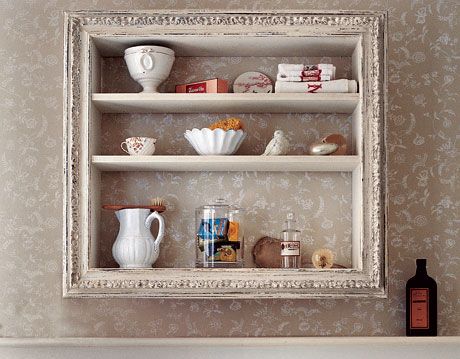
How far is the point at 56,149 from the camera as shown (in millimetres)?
2814

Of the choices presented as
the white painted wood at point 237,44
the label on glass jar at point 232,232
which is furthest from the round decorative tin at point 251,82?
the label on glass jar at point 232,232

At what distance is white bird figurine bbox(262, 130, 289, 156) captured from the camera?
2648 millimetres

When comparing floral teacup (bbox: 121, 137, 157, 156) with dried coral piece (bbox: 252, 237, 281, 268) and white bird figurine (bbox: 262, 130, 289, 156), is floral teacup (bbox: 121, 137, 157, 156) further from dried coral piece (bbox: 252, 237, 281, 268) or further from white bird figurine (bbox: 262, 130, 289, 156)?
dried coral piece (bbox: 252, 237, 281, 268)

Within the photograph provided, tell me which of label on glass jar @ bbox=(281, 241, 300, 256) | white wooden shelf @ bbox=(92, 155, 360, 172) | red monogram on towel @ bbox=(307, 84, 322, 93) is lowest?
label on glass jar @ bbox=(281, 241, 300, 256)

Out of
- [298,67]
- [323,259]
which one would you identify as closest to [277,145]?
[298,67]

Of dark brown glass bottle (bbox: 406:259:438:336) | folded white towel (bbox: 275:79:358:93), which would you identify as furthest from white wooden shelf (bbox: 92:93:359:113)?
dark brown glass bottle (bbox: 406:259:438:336)

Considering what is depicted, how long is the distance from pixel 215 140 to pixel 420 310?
84cm

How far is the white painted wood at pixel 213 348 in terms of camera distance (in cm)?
270

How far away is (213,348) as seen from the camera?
8.89 ft

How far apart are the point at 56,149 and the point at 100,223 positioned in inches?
11.4

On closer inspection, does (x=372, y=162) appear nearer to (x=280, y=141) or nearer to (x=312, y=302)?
(x=280, y=141)

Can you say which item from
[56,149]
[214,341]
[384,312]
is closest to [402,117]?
[384,312]

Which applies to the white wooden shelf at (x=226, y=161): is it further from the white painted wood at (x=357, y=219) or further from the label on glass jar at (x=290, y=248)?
the label on glass jar at (x=290, y=248)

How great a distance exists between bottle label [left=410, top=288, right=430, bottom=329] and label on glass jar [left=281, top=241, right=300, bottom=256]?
0.40m
